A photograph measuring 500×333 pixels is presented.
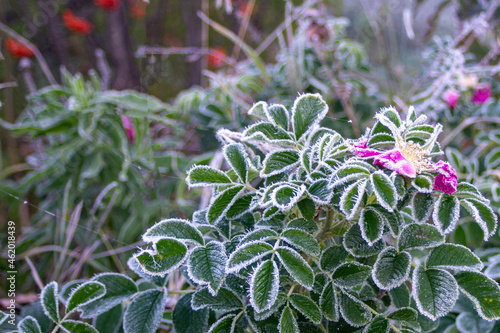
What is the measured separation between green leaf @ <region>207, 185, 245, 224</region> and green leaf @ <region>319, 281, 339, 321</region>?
0.41 ft

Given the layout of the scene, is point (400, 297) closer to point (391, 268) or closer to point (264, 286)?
point (391, 268)

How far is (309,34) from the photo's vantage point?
97cm

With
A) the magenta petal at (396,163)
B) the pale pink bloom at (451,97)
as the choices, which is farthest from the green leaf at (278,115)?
the pale pink bloom at (451,97)

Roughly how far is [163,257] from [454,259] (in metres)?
0.28

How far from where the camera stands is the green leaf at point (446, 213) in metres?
0.38

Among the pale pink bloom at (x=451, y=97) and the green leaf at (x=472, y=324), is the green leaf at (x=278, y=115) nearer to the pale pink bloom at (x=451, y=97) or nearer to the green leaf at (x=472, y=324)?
the green leaf at (x=472, y=324)

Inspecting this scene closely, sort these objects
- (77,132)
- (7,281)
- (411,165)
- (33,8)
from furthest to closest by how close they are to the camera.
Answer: (33,8) → (77,132) → (7,281) → (411,165)

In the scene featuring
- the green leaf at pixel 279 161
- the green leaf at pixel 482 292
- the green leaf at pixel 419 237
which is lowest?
the green leaf at pixel 482 292

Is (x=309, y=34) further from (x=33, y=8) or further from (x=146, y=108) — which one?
(x=33, y=8)

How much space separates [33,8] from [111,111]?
1156 millimetres

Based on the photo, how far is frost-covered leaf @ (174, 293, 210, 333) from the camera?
43 centimetres

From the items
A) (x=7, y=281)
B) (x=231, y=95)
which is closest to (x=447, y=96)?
(x=231, y=95)

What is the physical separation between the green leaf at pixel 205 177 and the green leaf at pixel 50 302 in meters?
0.21

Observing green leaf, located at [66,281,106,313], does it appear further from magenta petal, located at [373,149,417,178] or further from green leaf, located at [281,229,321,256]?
magenta petal, located at [373,149,417,178]
